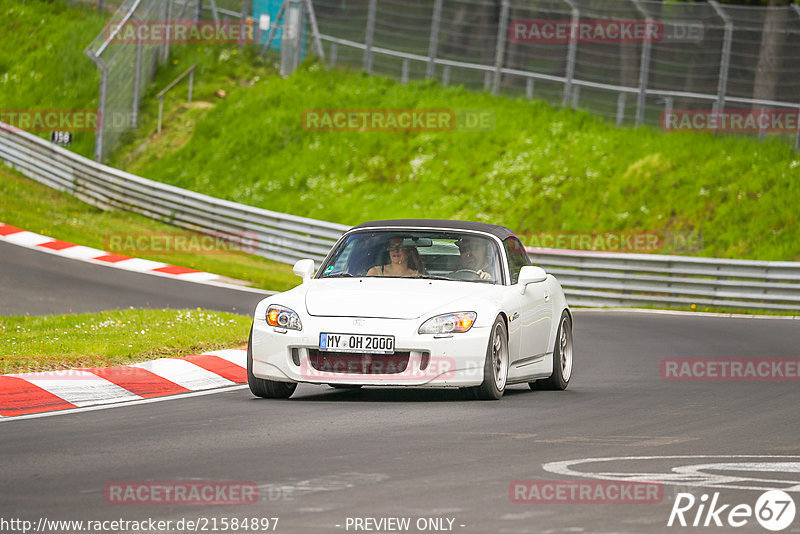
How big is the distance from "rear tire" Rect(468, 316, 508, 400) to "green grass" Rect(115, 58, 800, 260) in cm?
1656

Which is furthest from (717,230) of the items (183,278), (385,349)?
(385,349)

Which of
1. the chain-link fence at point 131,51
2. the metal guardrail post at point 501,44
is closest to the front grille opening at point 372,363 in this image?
the metal guardrail post at point 501,44

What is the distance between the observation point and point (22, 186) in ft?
109

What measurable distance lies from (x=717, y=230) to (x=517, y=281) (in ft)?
54.8

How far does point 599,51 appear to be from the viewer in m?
30.8

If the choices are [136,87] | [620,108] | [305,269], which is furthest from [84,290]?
[136,87]

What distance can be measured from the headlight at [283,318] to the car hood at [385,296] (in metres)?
0.13

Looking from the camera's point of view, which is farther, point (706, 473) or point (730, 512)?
point (706, 473)

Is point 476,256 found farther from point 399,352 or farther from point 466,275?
point 399,352
